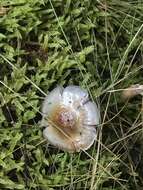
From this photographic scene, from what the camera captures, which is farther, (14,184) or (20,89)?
(20,89)

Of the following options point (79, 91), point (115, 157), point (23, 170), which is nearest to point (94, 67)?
point (79, 91)

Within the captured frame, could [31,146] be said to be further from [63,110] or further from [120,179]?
[120,179]

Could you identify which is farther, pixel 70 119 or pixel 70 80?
pixel 70 80
